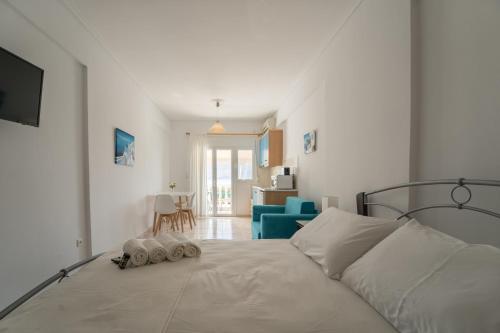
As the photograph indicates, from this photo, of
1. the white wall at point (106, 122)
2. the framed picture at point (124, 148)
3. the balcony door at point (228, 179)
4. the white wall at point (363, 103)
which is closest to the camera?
the white wall at point (363, 103)

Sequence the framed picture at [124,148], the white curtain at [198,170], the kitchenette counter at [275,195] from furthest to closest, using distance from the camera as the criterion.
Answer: the white curtain at [198,170], the kitchenette counter at [275,195], the framed picture at [124,148]

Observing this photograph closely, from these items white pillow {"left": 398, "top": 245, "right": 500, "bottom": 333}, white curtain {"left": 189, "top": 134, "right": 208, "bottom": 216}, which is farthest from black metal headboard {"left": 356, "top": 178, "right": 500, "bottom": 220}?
white curtain {"left": 189, "top": 134, "right": 208, "bottom": 216}

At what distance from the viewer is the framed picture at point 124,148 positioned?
3.12 meters

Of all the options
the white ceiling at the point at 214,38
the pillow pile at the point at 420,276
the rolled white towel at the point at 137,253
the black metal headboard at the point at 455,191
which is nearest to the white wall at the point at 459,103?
the black metal headboard at the point at 455,191

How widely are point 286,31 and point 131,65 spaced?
2.14 meters

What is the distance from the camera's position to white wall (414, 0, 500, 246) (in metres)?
1.04

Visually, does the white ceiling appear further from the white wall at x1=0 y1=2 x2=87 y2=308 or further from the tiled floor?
the tiled floor

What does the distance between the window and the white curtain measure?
3.02 feet

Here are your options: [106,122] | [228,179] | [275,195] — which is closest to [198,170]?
[228,179]

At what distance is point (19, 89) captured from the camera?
59.5 inches

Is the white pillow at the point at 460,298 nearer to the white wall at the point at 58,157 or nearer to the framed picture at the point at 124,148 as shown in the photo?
the white wall at the point at 58,157

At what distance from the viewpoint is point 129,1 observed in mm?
2000

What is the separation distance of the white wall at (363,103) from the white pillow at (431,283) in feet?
2.18

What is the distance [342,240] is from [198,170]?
5.18m
